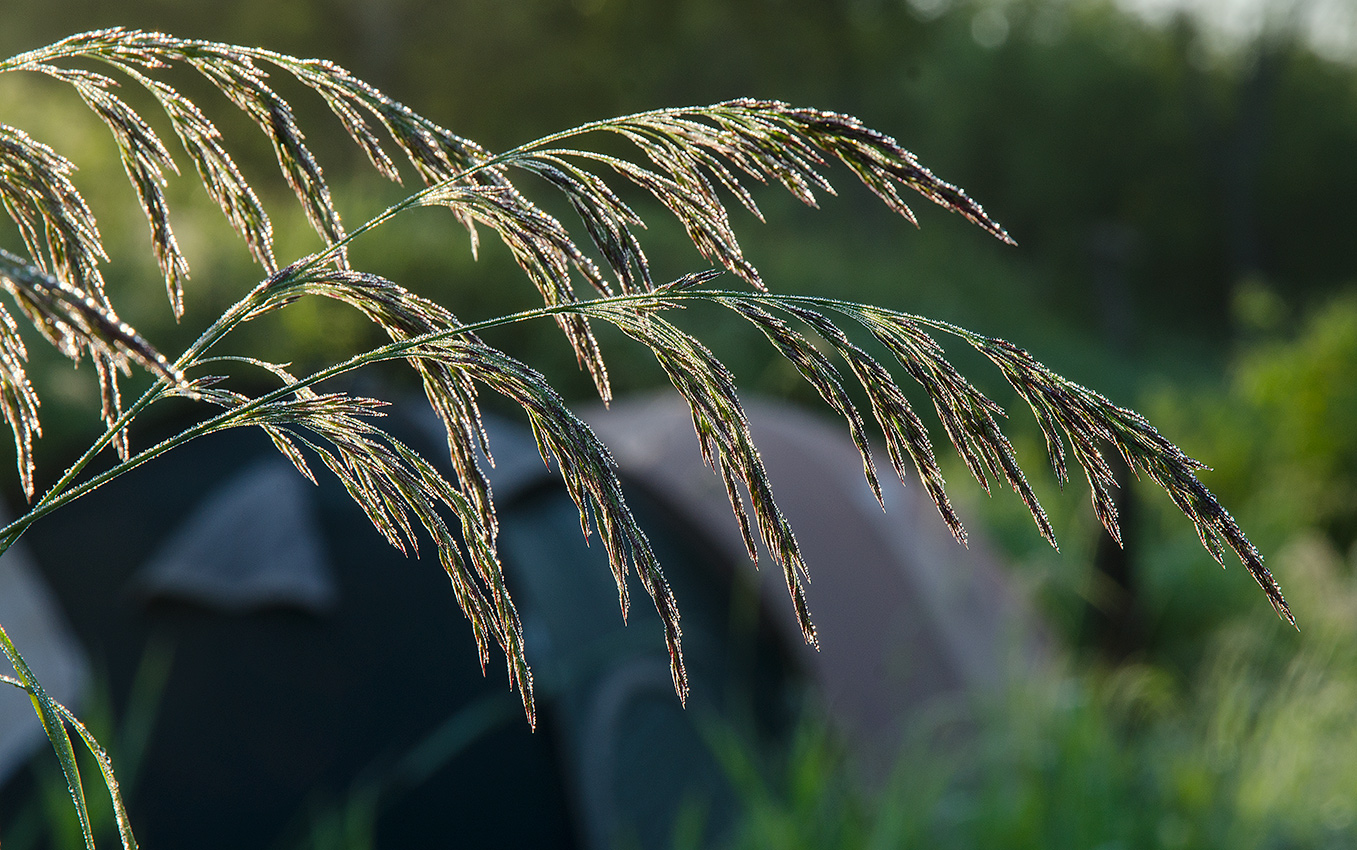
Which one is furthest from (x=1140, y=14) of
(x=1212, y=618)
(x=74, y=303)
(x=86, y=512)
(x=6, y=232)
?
(x=74, y=303)

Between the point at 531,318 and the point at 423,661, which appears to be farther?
the point at 423,661

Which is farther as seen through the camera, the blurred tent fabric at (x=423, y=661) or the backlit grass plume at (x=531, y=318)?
the blurred tent fabric at (x=423, y=661)

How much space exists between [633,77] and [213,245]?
1395 centimetres

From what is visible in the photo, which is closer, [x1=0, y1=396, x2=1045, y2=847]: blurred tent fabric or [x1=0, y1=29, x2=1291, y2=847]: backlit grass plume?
[x1=0, y1=29, x2=1291, y2=847]: backlit grass plume

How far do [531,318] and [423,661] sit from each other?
8.80 ft

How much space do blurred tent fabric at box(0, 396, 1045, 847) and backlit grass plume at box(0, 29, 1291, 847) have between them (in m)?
2.17

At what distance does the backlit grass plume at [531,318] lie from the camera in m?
0.55

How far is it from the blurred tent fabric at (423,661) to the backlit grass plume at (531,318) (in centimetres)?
217

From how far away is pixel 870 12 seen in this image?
70.0ft

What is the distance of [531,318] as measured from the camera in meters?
0.59

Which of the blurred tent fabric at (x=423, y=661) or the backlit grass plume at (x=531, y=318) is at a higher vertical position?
the backlit grass plume at (x=531, y=318)

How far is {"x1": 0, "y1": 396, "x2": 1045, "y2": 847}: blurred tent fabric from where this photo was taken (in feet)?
9.35

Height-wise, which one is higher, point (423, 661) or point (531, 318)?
point (531, 318)

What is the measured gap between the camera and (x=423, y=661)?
122 inches
